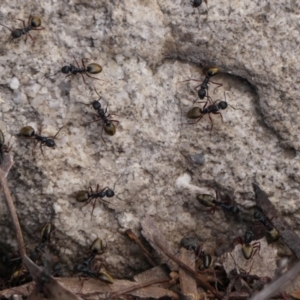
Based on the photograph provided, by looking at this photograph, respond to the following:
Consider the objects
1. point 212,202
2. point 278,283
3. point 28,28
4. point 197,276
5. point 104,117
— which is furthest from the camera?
point 212,202

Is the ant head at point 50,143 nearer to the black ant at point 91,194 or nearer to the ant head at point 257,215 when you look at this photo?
the black ant at point 91,194

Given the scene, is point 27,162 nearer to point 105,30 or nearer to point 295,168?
point 105,30

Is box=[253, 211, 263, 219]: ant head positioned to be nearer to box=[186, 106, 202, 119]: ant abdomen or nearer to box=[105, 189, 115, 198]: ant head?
box=[186, 106, 202, 119]: ant abdomen

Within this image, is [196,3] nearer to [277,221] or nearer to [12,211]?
[277,221]

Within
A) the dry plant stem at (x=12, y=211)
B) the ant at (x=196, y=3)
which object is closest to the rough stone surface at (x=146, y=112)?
the ant at (x=196, y=3)

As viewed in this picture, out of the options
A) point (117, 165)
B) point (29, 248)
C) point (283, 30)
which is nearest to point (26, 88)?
point (117, 165)

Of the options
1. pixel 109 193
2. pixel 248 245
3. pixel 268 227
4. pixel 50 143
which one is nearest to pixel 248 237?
pixel 248 245
